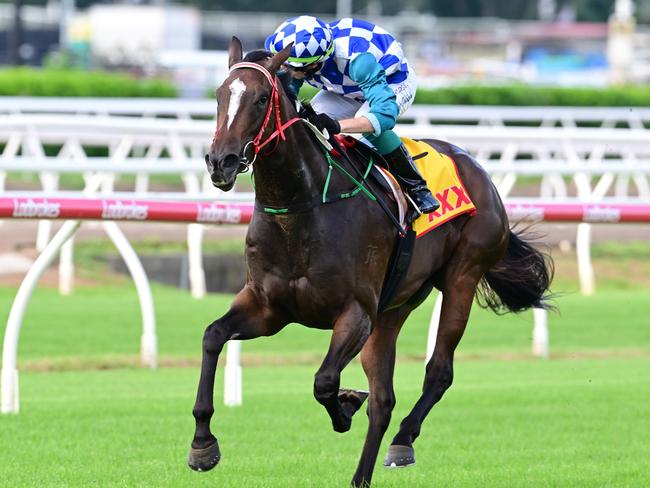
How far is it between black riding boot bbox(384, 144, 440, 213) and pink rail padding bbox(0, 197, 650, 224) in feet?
5.36

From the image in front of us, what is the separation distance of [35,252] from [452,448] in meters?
7.29

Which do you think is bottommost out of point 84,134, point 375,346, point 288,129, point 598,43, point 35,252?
point 598,43

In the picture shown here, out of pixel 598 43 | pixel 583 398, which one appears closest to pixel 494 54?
pixel 598 43

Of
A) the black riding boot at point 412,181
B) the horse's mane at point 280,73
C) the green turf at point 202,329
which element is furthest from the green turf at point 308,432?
the horse's mane at point 280,73

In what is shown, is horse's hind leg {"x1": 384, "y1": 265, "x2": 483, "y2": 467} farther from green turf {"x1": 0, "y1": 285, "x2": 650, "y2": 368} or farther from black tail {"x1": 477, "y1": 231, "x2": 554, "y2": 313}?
green turf {"x1": 0, "y1": 285, "x2": 650, "y2": 368}

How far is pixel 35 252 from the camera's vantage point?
12.8m

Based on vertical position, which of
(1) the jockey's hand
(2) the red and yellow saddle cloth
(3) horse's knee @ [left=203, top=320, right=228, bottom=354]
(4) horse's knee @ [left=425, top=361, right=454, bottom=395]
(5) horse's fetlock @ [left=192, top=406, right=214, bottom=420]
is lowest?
(4) horse's knee @ [left=425, top=361, right=454, bottom=395]

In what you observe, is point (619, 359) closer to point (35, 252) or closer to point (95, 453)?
point (95, 453)

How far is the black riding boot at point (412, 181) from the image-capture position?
5621 millimetres

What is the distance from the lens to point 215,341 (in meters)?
5.07

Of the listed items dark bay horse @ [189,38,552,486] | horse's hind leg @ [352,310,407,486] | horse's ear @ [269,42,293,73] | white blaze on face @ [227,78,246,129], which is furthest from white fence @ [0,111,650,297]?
white blaze on face @ [227,78,246,129]

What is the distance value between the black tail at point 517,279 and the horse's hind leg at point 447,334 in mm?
388

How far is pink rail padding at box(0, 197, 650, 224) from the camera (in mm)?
6637

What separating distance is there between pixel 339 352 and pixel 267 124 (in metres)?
0.83
